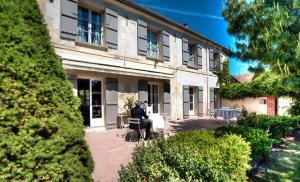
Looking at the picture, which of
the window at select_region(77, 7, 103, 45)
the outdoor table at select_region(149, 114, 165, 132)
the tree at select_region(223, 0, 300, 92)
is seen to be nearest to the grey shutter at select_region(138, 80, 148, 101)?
the window at select_region(77, 7, 103, 45)

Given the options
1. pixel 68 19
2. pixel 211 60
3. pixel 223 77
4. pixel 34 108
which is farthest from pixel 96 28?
pixel 223 77

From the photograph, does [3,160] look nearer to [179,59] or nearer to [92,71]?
[92,71]

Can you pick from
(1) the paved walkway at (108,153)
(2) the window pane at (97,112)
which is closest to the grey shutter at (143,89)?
(2) the window pane at (97,112)

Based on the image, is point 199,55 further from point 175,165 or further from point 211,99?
point 175,165

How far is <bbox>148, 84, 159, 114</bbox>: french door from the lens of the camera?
1459cm

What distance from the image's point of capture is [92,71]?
10289mm

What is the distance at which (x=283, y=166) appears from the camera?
21.0ft

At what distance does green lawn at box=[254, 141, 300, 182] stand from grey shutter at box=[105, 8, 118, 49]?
7975mm

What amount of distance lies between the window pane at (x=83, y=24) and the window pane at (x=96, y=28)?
1.13 feet

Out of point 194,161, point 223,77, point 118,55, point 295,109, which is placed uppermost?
point 118,55

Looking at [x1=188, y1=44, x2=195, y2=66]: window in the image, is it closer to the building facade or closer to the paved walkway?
the building facade

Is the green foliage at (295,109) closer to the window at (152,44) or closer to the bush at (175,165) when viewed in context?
the window at (152,44)

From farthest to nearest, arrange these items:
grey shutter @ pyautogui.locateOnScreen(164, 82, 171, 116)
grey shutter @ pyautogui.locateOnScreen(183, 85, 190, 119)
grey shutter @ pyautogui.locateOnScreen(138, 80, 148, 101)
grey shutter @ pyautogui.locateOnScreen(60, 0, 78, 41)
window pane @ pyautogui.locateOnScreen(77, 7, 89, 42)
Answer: grey shutter @ pyautogui.locateOnScreen(183, 85, 190, 119) < grey shutter @ pyautogui.locateOnScreen(164, 82, 171, 116) < grey shutter @ pyautogui.locateOnScreen(138, 80, 148, 101) < window pane @ pyautogui.locateOnScreen(77, 7, 89, 42) < grey shutter @ pyautogui.locateOnScreen(60, 0, 78, 41)

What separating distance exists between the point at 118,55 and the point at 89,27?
1.87 meters
